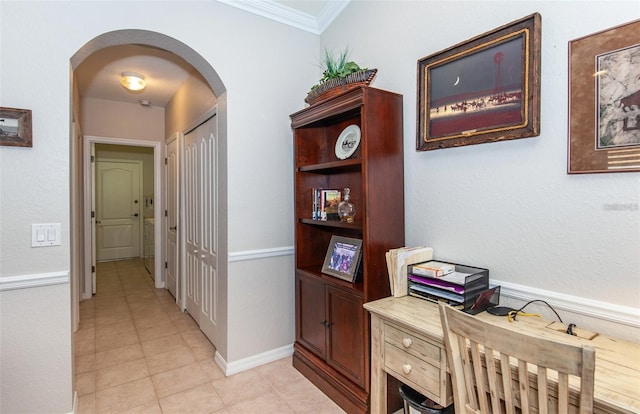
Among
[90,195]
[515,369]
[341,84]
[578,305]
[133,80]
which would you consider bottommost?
[515,369]

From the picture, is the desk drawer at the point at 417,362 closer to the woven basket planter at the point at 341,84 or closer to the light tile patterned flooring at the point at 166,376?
the light tile patterned flooring at the point at 166,376

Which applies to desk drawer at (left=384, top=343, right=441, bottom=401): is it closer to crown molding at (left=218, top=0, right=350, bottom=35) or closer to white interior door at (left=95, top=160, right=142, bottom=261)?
crown molding at (left=218, top=0, right=350, bottom=35)

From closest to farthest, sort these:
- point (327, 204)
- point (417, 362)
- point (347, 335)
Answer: point (417, 362) < point (347, 335) < point (327, 204)

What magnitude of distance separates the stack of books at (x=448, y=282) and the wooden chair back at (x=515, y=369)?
37 centimetres

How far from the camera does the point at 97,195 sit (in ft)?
21.5

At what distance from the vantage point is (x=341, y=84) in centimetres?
199

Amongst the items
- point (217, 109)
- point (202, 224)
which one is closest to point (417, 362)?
point (217, 109)

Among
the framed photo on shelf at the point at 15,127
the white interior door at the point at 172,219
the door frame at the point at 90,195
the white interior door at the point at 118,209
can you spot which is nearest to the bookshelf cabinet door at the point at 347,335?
the framed photo on shelf at the point at 15,127

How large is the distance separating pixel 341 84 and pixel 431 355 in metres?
1.55

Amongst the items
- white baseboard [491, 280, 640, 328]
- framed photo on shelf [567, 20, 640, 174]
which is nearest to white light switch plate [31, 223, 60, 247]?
white baseboard [491, 280, 640, 328]

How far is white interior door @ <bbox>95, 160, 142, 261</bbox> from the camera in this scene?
6625 mm

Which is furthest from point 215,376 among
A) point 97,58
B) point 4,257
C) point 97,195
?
point 97,195

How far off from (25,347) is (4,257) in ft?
1.60

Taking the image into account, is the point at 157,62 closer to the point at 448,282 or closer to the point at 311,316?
the point at 311,316
